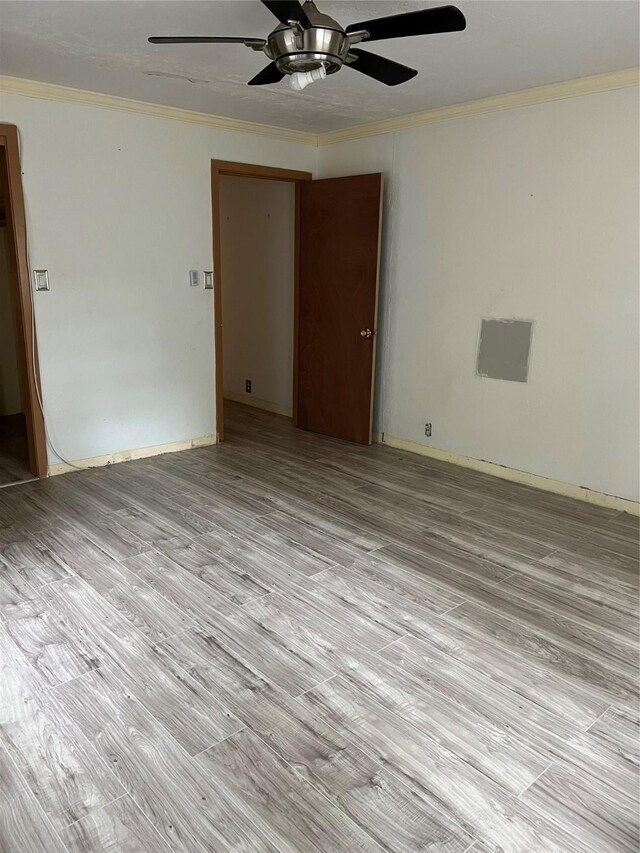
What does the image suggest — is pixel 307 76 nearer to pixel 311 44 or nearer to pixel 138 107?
Answer: pixel 311 44

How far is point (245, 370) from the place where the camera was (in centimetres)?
652

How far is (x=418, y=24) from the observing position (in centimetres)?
216

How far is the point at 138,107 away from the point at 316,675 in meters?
3.82

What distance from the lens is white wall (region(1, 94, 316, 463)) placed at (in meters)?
3.93

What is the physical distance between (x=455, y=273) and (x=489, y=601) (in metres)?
2.56

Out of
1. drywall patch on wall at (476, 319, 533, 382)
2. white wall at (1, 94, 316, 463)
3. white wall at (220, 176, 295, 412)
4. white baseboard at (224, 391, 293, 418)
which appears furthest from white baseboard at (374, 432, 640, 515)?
white wall at (1, 94, 316, 463)

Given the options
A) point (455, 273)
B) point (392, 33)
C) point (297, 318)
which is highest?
point (392, 33)

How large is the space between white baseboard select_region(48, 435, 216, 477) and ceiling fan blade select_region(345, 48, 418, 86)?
310 centimetres

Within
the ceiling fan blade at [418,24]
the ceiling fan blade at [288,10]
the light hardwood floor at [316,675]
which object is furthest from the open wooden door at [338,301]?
the ceiling fan blade at [288,10]

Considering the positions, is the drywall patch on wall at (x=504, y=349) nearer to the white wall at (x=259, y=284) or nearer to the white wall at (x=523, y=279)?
the white wall at (x=523, y=279)

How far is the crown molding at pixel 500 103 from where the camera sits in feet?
11.2

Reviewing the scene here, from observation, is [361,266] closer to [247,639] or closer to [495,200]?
[495,200]

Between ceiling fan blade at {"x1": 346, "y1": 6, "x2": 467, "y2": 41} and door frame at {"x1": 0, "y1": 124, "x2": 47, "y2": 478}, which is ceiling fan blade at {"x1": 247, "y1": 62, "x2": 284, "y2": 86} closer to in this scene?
ceiling fan blade at {"x1": 346, "y1": 6, "x2": 467, "y2": 41}

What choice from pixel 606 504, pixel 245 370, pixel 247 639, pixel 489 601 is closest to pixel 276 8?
pixel 247 639
